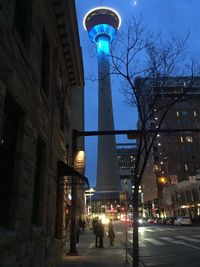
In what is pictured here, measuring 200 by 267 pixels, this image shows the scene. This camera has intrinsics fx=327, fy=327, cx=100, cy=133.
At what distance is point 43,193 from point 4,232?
12.1 ft

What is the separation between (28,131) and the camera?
8367 mm

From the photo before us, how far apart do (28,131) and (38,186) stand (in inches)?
101

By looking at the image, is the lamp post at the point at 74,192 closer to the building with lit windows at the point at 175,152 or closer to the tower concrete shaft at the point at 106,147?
the tower concrete shaft at the point at 106,147

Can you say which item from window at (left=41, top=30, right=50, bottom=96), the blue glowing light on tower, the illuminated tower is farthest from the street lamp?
the blue glowing light on tower

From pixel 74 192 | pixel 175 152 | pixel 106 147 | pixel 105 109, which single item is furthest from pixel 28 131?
pixel 175 152

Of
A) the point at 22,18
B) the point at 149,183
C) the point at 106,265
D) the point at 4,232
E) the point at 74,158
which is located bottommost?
the point at 106,265

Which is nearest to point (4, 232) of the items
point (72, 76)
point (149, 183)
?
point (72, 76)

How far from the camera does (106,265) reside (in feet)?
42.3

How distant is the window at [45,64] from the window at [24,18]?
2.39m

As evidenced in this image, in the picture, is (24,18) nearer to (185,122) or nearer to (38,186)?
(38,186)

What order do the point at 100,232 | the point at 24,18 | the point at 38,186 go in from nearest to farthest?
the point at 24,18
the point at 38,186
the point at 100,232

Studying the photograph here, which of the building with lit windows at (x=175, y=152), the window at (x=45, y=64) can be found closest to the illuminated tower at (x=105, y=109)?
the building with lit windows at (x=175, y=152)

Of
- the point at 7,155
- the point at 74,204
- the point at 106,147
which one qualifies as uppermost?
the point at 106,147

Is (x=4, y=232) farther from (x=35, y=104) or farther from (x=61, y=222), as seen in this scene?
(x=61, y=222)
